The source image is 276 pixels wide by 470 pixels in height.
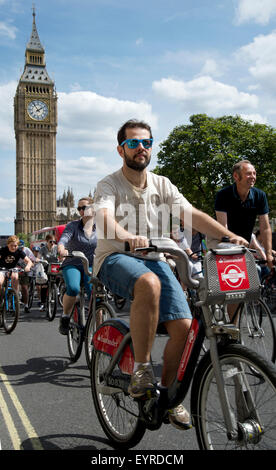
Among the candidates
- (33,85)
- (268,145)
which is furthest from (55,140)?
(268,145)

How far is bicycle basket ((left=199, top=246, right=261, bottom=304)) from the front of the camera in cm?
252

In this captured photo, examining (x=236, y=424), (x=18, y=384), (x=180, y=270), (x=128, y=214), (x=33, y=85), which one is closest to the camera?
(x=236, y=424)

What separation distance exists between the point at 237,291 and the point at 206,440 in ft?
2.59

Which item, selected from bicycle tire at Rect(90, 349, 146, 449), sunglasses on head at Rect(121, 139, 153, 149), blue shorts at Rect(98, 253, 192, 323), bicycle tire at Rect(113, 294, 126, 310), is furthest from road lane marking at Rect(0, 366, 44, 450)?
bicycle tire at Rect(113, 294, 126, 310)

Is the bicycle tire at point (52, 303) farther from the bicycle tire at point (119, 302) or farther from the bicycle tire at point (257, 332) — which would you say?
the bicycle tire at point (257, 332)

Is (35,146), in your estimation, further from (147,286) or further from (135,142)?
(147,286)

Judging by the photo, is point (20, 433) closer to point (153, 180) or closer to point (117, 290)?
point (117, 290)

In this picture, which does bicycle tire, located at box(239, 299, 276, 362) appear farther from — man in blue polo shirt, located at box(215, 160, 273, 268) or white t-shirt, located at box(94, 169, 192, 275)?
white t-shirt, located at box(94, 169, 192, 275)

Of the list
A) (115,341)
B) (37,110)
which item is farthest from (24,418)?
(37,110)

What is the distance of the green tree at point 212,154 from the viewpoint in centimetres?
3334

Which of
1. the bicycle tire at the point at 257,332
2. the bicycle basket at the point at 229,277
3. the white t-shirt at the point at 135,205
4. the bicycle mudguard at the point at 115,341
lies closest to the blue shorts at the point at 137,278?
the white t-shirt at the point at 135,205

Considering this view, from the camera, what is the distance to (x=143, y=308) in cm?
281

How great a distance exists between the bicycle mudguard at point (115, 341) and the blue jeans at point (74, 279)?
2414 millimetres

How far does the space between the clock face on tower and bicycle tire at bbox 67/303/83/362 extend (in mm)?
110051
